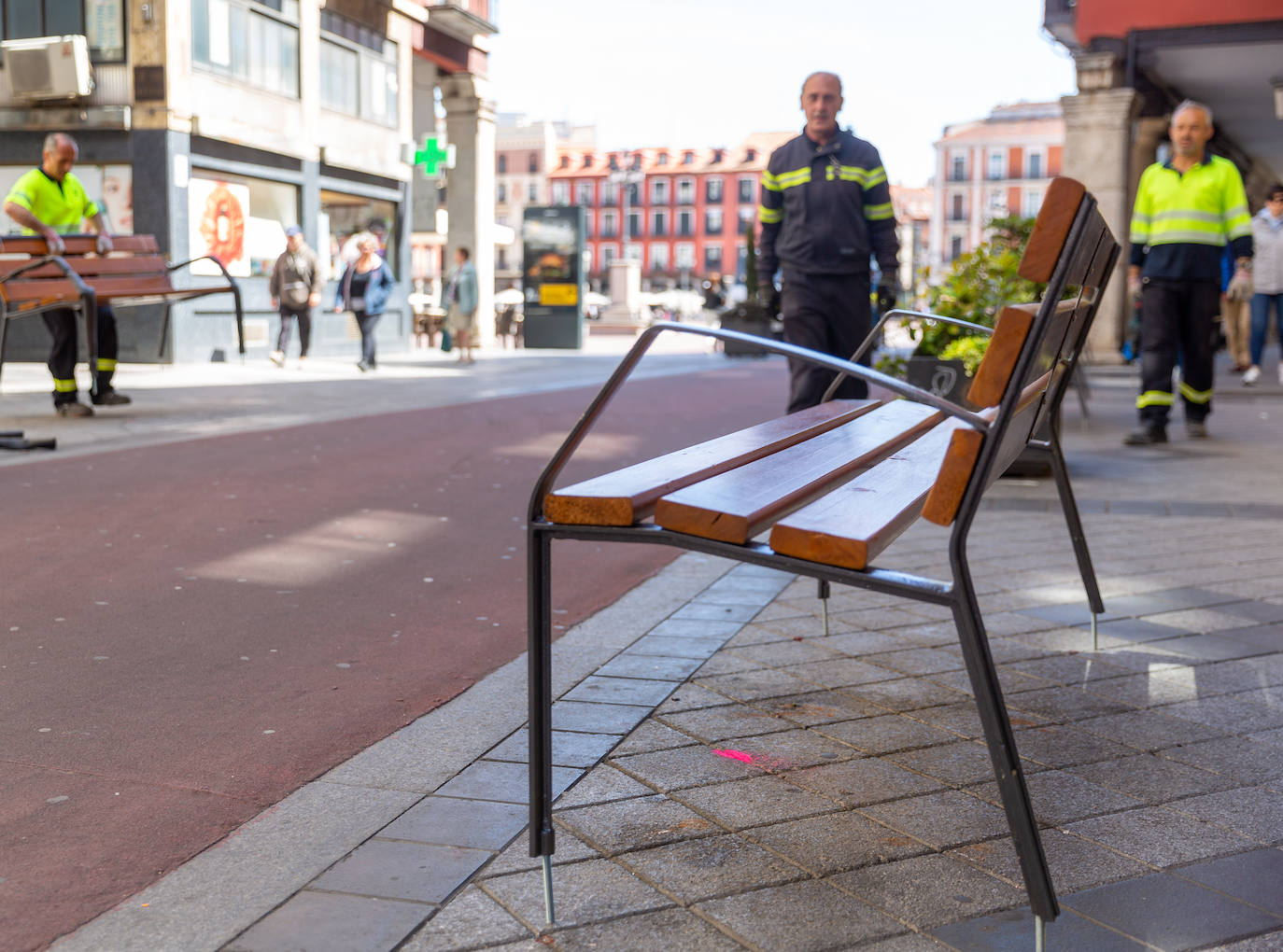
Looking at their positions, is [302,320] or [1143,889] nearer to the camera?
[1143,889]

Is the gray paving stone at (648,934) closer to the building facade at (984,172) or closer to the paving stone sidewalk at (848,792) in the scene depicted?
the paving stone sidewalk at (848,792)

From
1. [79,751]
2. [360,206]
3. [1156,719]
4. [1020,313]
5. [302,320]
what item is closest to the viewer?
[1020,313]

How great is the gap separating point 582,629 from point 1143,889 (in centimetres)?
217

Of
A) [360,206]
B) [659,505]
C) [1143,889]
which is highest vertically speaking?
[360,206]

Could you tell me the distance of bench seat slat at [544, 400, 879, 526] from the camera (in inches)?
89.9

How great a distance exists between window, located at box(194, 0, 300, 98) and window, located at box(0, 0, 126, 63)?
102 cm

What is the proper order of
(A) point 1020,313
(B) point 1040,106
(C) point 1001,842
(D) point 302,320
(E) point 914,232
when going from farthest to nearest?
1. (E) point 914,232
2. (B) point 1040,106
3. (D) point 302,320
4. (C) point 1001,842
5. (A) point 1020,313

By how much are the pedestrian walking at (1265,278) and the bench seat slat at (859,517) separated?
14.0 meters

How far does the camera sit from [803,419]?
3521 millimetres

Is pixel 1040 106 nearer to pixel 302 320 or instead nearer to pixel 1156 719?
pixel 302 320

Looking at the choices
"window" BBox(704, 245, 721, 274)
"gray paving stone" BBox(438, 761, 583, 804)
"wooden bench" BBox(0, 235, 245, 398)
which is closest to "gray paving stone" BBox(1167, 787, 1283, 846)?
"gray paving stone" BBox(438, 761, 583, 804)

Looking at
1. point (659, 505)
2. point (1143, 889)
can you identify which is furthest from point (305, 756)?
point (1143, 889)

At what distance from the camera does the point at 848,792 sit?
283cm

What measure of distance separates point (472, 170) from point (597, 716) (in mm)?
27063
